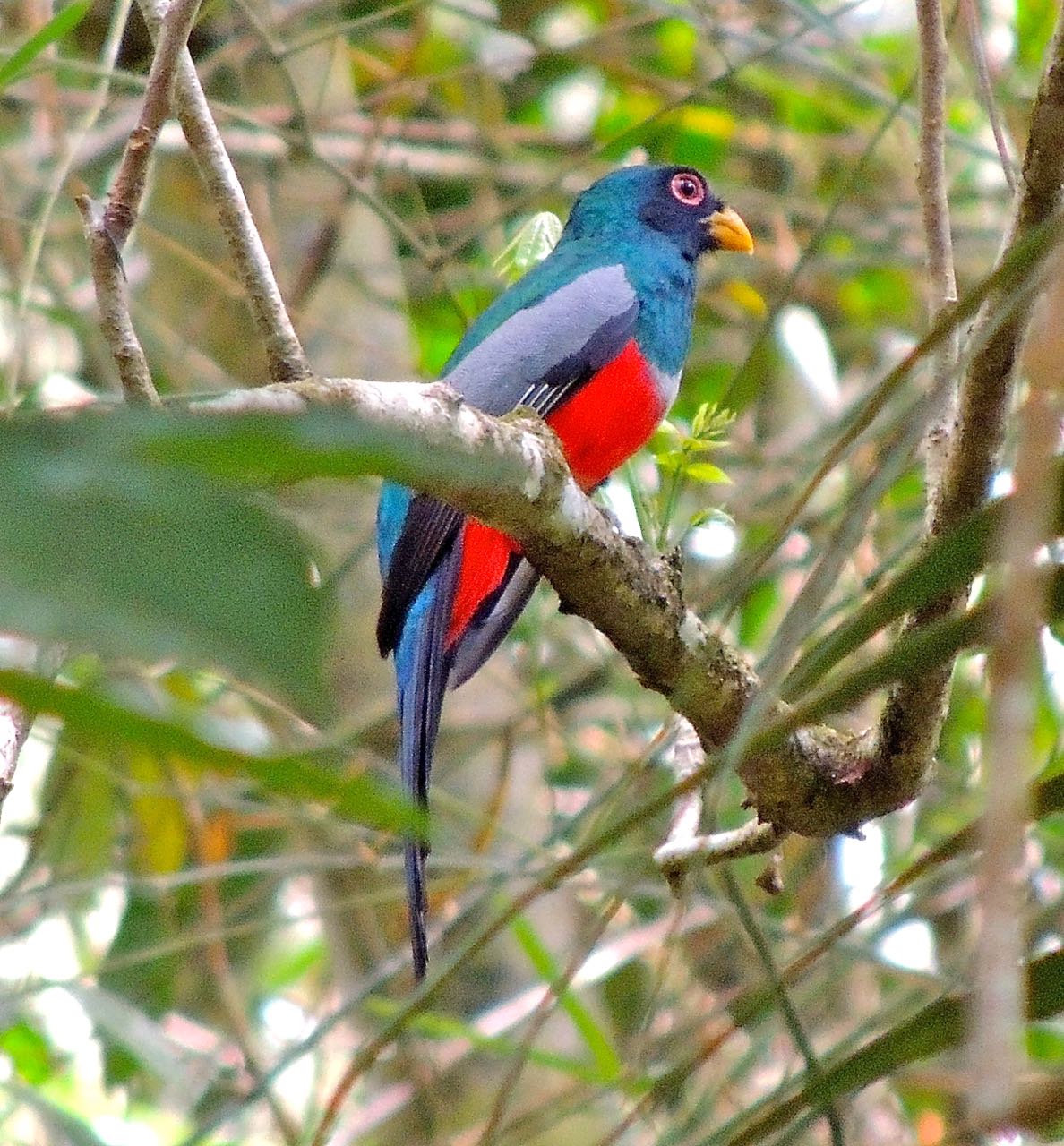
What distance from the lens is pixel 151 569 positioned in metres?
0.55

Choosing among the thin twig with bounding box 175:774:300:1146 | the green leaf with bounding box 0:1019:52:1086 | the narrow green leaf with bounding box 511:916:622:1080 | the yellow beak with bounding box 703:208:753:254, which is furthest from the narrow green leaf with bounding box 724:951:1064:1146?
the green leaf with bounding box 0:1019:52:1086

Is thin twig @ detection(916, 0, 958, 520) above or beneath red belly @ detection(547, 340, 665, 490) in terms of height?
beneath

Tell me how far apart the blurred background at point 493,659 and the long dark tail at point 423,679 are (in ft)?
0.55

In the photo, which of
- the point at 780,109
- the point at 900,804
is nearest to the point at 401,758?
the point at 900,804

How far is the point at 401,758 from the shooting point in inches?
127

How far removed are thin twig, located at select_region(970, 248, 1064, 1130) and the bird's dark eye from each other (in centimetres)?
419

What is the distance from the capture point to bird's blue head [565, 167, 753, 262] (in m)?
4.77

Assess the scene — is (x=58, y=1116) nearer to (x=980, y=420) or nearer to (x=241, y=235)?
(x=241, y=235)

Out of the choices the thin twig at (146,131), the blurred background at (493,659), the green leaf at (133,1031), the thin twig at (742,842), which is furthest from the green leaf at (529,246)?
the green leaf at (133,1031)

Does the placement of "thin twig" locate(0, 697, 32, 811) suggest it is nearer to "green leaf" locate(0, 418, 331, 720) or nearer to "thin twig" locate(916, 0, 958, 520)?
"thin twig" locate(916, 0, 958, 520)

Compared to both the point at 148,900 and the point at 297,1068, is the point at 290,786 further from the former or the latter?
the point at 297,1068

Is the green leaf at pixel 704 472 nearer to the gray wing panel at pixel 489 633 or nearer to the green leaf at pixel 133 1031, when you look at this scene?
the gray wing panel at pixel 489 633

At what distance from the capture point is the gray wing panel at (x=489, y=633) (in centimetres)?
373

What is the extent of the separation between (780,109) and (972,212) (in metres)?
0.83
